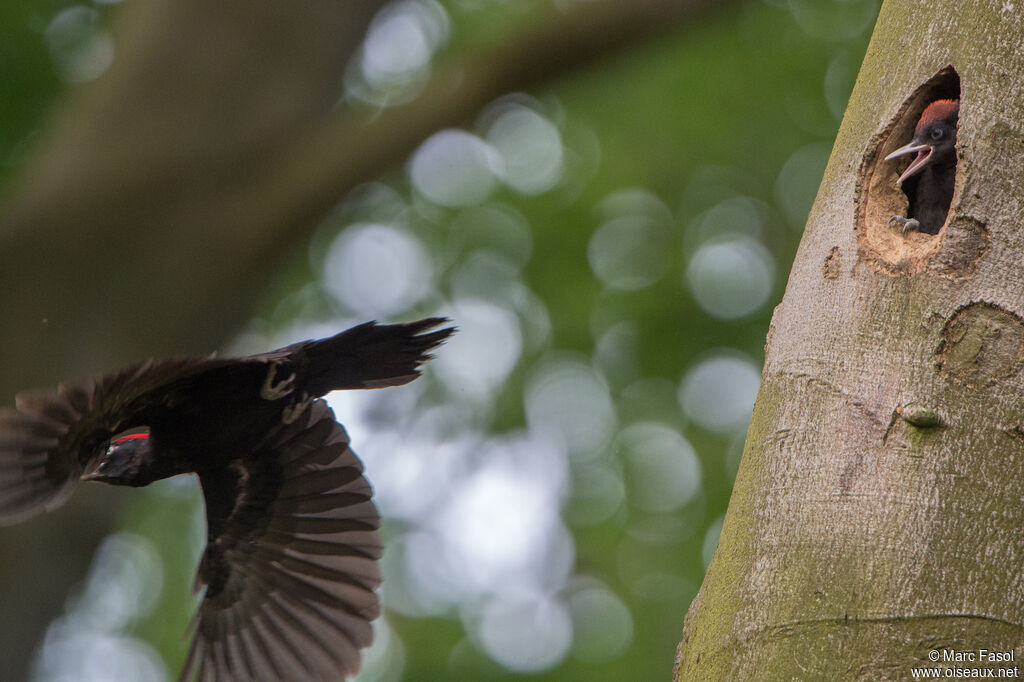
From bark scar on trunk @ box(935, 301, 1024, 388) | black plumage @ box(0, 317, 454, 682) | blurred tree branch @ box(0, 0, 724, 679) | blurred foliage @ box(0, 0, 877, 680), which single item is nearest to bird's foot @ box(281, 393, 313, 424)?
black plumage @ box(0, 317, 454, 682)

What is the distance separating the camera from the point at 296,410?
2.98m

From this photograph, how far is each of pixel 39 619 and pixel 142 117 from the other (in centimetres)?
251

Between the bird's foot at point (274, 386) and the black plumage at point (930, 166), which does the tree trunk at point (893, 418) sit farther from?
the bird's foot at point (274, 386)

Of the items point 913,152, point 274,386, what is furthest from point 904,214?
point 274,386

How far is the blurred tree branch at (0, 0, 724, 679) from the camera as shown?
15.4 ft

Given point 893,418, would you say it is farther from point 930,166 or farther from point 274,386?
point 274,386

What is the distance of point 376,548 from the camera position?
3318mm

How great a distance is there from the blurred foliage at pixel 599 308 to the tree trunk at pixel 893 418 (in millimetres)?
5213

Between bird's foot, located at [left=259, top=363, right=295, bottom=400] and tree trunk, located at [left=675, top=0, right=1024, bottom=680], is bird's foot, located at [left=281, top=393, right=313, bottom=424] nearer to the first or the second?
bird's foot, located at [left=259, top=363, right=295, bottom=400]

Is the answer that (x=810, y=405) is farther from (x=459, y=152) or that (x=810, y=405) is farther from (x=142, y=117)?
(x=459, y=152)

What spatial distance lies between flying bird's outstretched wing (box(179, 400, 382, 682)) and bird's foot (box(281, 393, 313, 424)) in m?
0.05

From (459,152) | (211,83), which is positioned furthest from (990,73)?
(459,152)

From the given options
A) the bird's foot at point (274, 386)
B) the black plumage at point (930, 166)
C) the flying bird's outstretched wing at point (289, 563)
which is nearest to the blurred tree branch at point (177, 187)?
the flying bird's outstretched wing at point (289, 563)

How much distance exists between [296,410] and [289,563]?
77 cm
